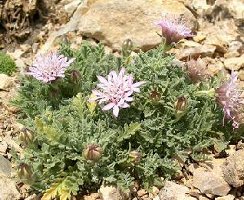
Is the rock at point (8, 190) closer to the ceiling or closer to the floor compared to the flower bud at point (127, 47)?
closer to the floor

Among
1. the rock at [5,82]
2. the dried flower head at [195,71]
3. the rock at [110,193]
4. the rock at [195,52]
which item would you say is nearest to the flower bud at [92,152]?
the rock at [110,193]

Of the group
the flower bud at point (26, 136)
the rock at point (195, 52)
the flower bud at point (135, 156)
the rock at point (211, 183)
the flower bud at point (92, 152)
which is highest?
the flower bud at point (92, 152)

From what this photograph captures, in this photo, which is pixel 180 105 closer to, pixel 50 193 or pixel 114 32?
pixel 50 193

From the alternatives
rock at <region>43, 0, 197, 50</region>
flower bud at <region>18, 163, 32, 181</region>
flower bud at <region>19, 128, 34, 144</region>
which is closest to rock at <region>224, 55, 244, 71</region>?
rock at <region>43, 0, 197, 50</region>

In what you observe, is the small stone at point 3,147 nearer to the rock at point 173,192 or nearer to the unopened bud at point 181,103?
the rock at point 173,192

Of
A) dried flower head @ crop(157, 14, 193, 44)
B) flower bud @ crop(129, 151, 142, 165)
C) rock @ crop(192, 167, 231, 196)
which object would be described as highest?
dried flower head @ crop(157, 14, 193, 44)

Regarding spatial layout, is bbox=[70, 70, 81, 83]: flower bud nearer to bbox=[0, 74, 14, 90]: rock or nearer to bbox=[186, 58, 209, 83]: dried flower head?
bbox=[186, 58, 209, 83]: dried flower head

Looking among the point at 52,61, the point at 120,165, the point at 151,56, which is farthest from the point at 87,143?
the point at 151,56
